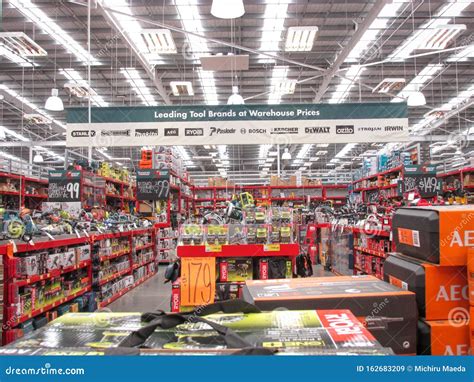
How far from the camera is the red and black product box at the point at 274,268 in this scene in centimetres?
523

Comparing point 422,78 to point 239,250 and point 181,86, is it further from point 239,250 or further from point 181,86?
point 239,250

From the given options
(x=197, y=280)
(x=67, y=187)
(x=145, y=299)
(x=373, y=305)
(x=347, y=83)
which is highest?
(x=347, y=83)

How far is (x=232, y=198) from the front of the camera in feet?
27.5

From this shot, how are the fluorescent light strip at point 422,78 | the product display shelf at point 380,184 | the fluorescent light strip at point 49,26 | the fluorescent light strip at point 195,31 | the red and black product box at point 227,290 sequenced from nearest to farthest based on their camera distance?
the red and black product box at point 227,290
the fluorescent light strip at point 49,26
the fluorescent light strip at point 195,31
the product display shelf at point 380,184
the fluorescent light strip at point 422,78

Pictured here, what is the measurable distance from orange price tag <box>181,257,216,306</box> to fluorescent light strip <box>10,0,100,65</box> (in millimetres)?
7850

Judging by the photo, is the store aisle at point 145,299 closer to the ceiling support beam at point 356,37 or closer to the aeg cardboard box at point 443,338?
the aeg cardboard box at point 443,338

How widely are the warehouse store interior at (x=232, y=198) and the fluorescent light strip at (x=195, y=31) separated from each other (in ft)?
0.23

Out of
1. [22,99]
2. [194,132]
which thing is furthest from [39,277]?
[22,99]

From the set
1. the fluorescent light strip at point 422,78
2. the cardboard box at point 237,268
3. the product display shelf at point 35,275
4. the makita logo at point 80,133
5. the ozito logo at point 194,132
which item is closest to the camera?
the product display shelf at point 35,275

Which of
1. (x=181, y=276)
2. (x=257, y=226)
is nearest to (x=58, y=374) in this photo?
(x=181, y=276)

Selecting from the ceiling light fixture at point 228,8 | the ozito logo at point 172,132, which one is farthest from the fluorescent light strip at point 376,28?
the ozito logo at point 172,132

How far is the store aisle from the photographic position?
22.6 feet

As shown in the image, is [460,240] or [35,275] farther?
[35,275]

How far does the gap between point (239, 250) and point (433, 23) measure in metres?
8.92
